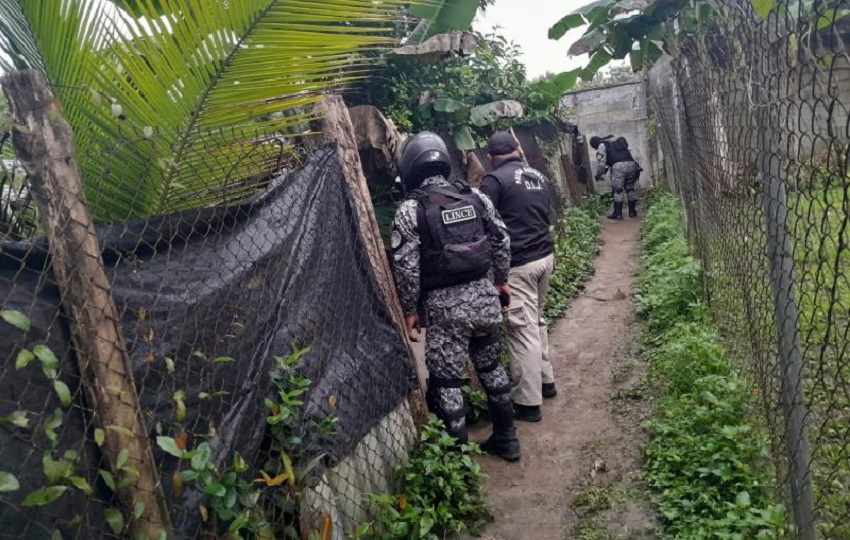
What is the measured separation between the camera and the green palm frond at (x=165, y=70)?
6.79 feet

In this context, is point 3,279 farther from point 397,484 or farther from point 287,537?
point 397,484

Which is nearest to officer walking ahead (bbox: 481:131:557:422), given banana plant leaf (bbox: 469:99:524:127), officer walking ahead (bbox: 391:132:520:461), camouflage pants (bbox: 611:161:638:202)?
officer walking ahead (bbox: 391:132:520:461)

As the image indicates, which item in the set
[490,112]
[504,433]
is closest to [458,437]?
[504,433]

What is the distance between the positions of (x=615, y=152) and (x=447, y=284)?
946 centimetres

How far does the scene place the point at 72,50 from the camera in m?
2.10

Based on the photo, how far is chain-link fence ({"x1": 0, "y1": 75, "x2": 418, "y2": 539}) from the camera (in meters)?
1.56

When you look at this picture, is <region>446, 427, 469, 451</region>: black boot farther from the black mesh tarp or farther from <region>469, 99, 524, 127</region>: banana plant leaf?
<region>469, 99, 524, 127</region>: banana plant leaf

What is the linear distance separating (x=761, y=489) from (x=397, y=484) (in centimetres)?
166

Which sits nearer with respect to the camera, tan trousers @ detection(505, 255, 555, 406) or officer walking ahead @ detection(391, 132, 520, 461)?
officer walking ahead @ detection(391, 132, 520, 461)

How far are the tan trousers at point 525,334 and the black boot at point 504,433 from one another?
468 millimetres

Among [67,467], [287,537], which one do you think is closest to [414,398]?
[287,537]

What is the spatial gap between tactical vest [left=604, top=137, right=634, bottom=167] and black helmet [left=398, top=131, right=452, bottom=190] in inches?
353

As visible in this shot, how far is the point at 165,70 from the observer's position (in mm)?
2115

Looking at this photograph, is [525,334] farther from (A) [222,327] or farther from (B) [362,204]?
(A) [222,327]
